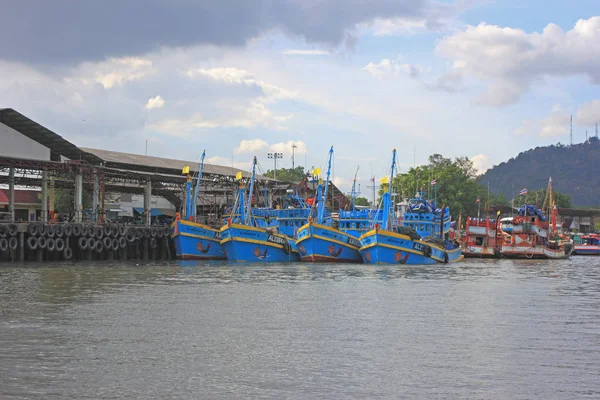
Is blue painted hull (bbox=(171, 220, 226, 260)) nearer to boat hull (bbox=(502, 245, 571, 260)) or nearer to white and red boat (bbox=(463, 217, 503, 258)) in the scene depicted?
white and red boat (bbox=(463, 217, 503, 258))

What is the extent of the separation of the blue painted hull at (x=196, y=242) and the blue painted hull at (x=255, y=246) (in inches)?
66.0

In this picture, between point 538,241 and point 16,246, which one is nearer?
point 16,246

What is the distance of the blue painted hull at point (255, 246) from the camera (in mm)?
53188

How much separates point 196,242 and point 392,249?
14.1 meters

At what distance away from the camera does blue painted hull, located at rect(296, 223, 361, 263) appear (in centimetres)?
5269

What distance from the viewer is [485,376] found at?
53.3 ft

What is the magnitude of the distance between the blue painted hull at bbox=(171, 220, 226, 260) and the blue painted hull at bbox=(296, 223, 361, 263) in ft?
20.2

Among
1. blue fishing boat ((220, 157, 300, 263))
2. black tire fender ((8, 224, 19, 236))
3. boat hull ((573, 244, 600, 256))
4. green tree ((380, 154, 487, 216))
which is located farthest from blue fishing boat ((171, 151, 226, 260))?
green tree ((380, 154, 487, 216))

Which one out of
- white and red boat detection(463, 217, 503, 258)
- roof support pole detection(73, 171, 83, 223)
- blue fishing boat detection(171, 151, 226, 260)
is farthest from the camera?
white and red boat detection(463, 217, 503, 258)

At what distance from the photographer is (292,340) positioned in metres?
20.1

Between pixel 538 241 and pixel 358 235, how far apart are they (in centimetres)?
2008

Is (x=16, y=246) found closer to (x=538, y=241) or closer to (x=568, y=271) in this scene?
Result: (x=568, y=271)

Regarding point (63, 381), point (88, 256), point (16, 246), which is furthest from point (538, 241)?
point (63, 381)

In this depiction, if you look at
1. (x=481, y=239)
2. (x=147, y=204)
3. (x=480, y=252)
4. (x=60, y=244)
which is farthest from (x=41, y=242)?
(x=481, y=239)
